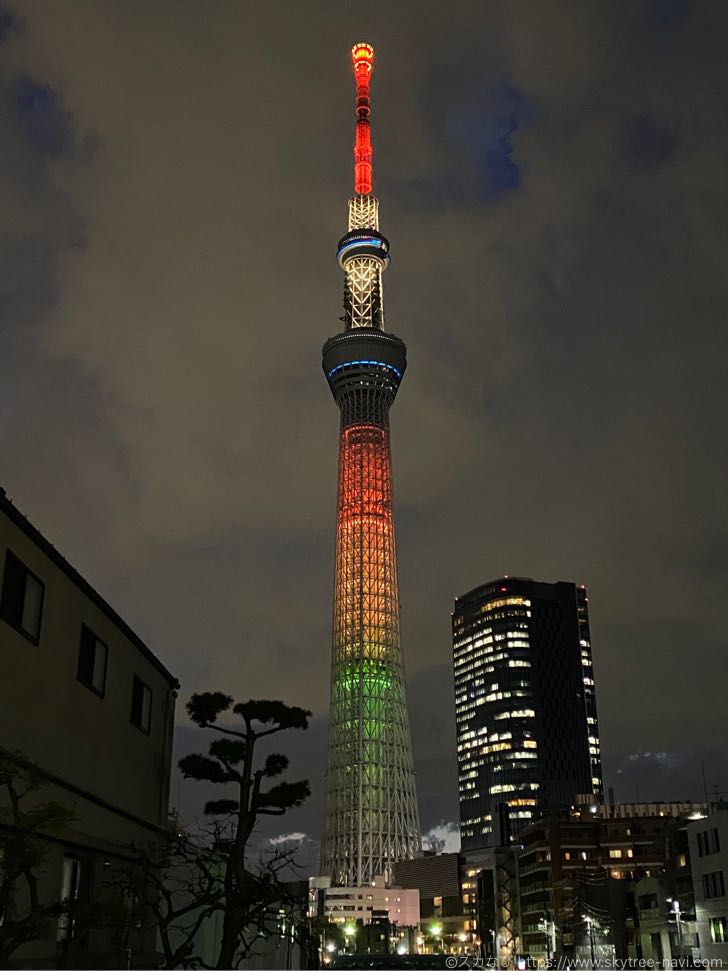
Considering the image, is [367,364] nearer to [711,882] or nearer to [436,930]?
[436,930]

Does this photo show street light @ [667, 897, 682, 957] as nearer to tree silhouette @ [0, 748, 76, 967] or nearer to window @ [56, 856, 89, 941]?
window @ [56, 856, 89, 941]

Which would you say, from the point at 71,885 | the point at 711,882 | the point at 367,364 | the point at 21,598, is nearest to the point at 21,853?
the point at 21,598

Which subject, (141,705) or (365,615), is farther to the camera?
(365,615)

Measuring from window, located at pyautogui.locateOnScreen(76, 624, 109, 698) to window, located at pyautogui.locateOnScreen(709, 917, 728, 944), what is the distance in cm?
5775

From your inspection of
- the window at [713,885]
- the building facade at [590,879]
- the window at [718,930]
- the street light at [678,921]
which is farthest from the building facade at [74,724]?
the building facade at [590,879]

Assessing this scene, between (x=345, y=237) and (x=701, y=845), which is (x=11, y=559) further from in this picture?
(x=345, y=237)

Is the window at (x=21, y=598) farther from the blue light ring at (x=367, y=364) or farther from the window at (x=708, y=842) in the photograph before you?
the blue light ring at (x=367, y=364)

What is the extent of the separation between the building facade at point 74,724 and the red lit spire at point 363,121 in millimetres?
144551

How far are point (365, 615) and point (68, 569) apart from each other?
391 feet

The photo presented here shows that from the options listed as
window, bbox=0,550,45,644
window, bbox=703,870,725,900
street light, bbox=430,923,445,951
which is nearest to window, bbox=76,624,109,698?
window, bbox=0,550,45,644

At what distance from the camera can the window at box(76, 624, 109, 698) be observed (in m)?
23.0

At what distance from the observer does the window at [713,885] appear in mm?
67188

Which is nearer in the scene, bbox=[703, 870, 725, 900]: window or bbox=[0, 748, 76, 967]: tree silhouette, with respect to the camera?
bbox=[0, 748, 76, 967]: tree silhouette

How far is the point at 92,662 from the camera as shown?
77.7 ft
